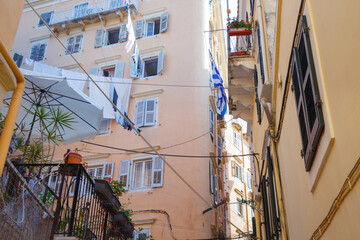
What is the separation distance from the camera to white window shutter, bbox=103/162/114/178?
1689 cm

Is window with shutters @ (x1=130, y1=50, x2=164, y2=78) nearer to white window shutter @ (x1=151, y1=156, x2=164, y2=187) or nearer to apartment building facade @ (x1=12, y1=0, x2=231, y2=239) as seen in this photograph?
apartment building facade @ (x1=12, y1=0, x2=231, y2=239)

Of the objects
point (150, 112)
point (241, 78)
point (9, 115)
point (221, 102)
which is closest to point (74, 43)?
point (150, 112)

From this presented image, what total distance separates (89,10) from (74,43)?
6.57ft

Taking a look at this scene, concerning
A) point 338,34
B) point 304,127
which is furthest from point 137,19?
point 338,34

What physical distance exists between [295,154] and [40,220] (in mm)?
4117

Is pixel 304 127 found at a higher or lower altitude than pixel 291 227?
higher

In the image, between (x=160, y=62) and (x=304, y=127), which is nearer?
(x=304, y=127)

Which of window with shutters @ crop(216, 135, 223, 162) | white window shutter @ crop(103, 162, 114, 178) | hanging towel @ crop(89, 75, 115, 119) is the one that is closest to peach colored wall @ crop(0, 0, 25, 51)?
hanging towel @ crop(89, 75, 115, 119)

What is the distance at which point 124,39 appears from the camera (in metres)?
20.9

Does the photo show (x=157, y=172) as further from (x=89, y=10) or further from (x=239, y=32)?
(x=89, y=10)

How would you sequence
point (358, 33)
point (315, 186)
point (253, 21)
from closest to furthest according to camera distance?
1. point (358, 33)
2. point (315, 186)
3. point (253, 21)

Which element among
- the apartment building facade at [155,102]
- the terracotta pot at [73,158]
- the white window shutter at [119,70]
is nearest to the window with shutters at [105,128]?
the apartment building facade at [155,102]

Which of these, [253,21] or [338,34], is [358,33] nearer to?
[338,34]

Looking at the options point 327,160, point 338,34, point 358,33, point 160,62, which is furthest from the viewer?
point 160,62
